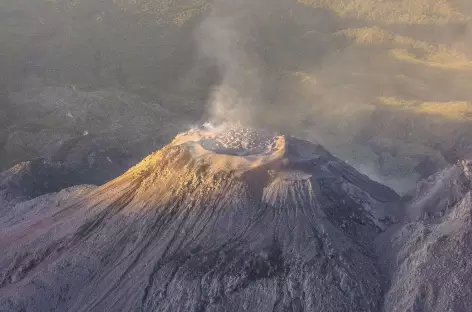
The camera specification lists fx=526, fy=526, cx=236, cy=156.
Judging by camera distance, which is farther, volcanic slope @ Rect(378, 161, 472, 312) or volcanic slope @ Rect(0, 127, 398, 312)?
volcanic slope @ Rect(0, 127, 398, 312)

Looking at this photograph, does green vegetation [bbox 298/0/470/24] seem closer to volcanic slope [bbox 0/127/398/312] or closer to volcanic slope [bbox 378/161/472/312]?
volcanic slope [bbox 378/161/472/312]

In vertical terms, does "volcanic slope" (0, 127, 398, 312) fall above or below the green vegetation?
above

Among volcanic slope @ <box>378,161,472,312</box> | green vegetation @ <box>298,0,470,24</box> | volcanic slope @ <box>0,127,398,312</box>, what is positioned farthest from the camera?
green vegetation @ <box>298,0,470,24</box>

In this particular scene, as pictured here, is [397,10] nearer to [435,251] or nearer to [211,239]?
[435,251]

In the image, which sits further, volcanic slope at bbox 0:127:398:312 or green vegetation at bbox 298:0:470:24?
green vegetation at bbox 298:0:470:24

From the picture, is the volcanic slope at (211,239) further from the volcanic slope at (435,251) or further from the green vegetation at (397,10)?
the green vegetation at (397,10)

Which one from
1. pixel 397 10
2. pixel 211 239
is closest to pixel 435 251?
pixel 211 239

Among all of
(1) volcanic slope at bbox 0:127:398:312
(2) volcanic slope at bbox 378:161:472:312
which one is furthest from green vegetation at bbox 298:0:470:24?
(1) volcanic slope at bbox 0:127:398:312

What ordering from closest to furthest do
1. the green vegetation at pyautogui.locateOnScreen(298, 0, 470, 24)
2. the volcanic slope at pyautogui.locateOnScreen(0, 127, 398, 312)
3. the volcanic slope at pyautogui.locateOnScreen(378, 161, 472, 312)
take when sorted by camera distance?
the volcanic slope at pyautogui.locateOnScreen(378, 161, 472, 312) → the volcanic slope at pyautogui.locateOnScreen(0, 127, 398, 312) → the green vegetation at pyautogui.locateOnScreen(298, 0, 470, 24)

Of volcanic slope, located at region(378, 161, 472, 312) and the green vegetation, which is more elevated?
volcanic slope, located at region(378, 161, 472, 312)
